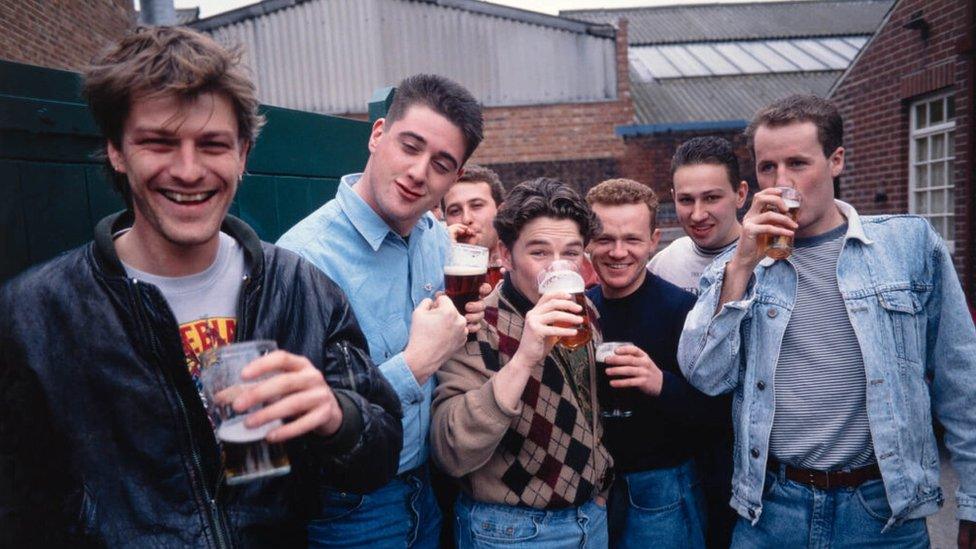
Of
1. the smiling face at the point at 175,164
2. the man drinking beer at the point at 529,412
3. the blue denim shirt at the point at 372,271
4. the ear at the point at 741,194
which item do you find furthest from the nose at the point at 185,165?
the ear at the point at 741,194

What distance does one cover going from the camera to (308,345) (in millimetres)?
1457

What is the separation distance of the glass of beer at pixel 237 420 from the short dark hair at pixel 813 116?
1904mm

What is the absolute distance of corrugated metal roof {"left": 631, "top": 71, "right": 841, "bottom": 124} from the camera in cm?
1282

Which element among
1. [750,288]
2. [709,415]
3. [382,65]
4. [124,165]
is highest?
[382,65]

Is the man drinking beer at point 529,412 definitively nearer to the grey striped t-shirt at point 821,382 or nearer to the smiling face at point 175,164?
the grey striped t-shirt at point 821,382

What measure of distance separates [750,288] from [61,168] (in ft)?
7.66

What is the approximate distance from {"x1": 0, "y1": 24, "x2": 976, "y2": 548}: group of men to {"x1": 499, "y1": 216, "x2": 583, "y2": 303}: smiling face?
1 centimetres

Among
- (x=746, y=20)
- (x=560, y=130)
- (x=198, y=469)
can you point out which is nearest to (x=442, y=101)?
(x=198, y=469)

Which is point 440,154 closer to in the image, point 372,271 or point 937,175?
point 372,271

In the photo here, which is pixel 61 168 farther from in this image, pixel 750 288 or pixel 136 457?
pixel 750 288

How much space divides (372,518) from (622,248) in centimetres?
138

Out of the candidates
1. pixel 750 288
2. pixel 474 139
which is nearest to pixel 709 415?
pixel 750 288

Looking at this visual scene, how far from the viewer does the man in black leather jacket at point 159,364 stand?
1.19 meters

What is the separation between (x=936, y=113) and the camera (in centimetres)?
701
